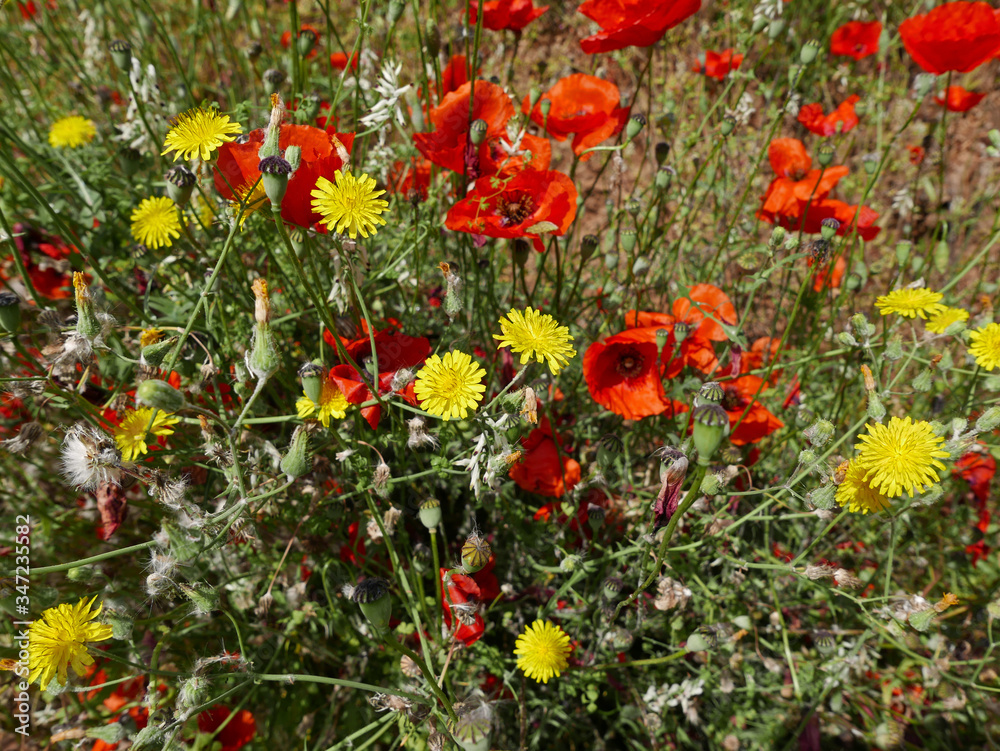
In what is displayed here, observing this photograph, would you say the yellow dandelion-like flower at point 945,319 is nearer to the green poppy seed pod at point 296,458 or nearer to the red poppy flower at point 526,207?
the red poppy flower at point 526,207

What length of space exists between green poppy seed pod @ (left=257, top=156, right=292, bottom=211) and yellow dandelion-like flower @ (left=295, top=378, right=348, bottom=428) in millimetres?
385

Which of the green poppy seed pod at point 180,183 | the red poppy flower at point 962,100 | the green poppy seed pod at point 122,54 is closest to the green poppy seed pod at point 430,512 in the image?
the green poppy seed pod at point 180,183

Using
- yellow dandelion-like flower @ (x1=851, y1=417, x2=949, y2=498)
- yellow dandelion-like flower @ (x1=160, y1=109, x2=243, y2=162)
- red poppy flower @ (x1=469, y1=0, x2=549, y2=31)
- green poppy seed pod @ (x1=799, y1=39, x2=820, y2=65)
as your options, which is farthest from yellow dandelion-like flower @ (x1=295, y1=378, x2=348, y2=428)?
green poppy seed pod @ (x1=799, y1=39, x2=820, y2=65)

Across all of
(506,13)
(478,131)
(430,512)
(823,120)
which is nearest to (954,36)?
(823,120)

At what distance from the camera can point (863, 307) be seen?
2.89m

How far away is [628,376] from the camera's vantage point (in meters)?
1.56

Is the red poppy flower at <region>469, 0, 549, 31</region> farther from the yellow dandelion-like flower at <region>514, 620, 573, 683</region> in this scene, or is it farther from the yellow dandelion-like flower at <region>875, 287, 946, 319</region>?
the yellow dandelion-like flower at <region>514, 620, 573, 683</region>

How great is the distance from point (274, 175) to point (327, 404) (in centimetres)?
46

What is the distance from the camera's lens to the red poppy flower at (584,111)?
153 cm

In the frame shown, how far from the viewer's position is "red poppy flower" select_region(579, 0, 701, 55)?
1.30 metres

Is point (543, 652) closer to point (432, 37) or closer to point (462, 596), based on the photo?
point (462, 596)

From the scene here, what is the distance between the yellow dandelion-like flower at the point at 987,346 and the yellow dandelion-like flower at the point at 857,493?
1.36 ft

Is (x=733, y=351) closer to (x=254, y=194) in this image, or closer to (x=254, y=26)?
(x=254, y=194)

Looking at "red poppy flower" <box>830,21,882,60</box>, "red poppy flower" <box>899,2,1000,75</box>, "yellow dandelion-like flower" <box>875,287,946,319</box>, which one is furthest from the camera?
"red poppy flower" <box>830,21,882,60</box>
